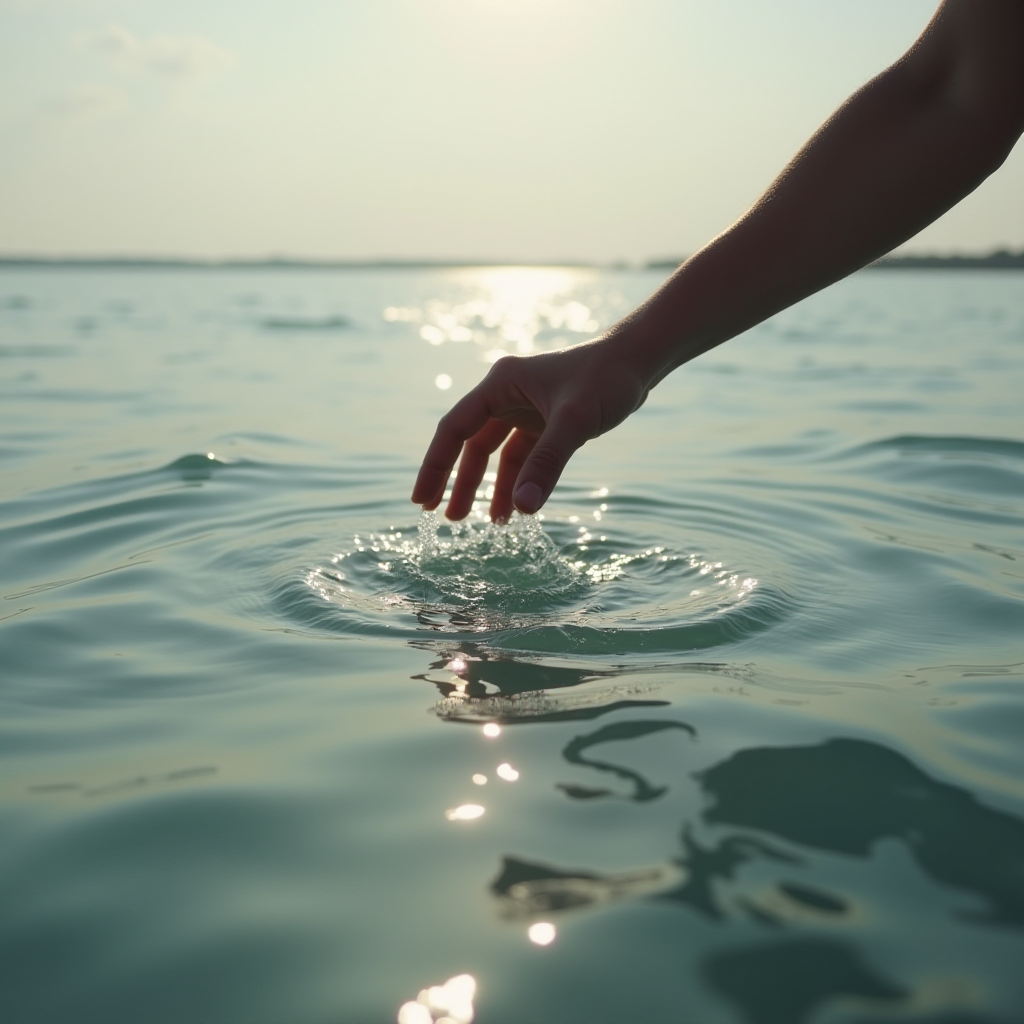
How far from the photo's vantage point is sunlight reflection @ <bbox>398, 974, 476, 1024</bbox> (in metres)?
1.37

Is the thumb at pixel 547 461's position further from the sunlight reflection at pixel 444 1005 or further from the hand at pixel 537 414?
the sunlight reflection at pixel 444 1005

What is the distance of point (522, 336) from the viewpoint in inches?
838

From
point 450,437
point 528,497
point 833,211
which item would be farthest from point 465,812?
point 833,211

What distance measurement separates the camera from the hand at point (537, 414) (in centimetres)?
235

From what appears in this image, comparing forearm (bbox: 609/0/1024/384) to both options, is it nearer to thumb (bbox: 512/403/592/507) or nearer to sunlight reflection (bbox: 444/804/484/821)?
thumb (bbox: 512/403/592/507)

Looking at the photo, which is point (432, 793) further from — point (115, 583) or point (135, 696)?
point (115, 583)

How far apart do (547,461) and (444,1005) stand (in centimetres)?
125

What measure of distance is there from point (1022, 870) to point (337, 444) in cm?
568

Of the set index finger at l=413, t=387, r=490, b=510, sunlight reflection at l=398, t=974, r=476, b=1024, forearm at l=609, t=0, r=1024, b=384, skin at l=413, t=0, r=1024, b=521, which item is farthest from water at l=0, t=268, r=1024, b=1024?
forearm at l=609, t=0, r=1024, b=384

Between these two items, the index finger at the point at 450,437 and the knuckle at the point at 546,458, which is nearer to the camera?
the knuckle at the point at 546,458

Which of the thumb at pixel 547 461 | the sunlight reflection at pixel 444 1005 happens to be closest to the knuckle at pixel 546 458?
the thumb at pixel 547 461

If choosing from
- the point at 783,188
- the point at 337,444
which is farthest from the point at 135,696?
the point at 337,444

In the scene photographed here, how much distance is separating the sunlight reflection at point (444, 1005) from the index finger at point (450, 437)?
5.06 feet

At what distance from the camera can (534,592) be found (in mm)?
3357
